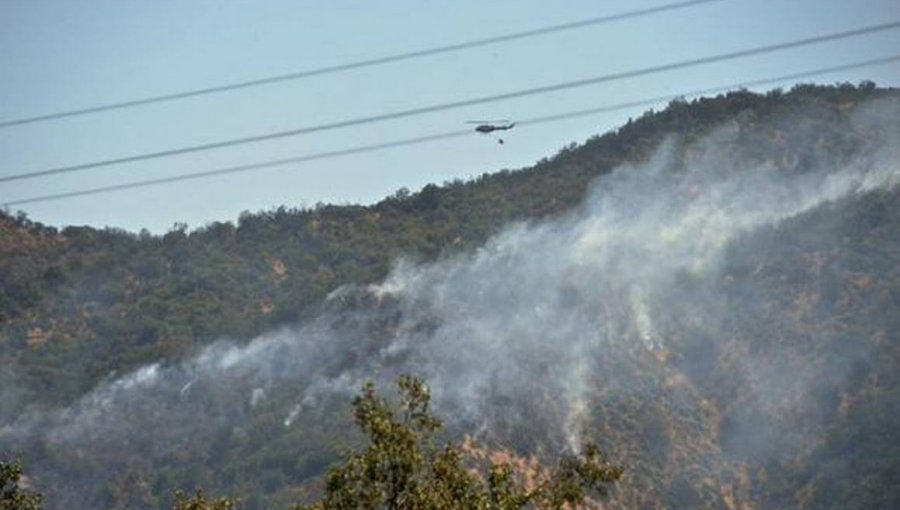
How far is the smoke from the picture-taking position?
429 feet

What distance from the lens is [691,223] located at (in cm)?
16112

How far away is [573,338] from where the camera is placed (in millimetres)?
142125

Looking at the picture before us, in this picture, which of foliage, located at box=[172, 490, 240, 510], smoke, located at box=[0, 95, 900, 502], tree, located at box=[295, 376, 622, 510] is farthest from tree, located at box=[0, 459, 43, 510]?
smoke, located at box=[0, 95, 900, 502]

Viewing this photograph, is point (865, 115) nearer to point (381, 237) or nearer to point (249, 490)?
point (381, 237)

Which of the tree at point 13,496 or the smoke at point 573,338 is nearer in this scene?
the tree at point 13,496

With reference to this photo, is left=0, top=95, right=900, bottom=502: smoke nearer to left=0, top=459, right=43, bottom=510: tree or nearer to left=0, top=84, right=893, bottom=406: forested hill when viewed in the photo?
left=0, top=84, right=893, bottom=406: forested hill

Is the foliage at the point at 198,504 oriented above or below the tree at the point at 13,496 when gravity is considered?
below

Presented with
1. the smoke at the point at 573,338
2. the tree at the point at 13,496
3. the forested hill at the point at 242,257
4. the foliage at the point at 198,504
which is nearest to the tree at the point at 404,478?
the foliage at the point at 198,504

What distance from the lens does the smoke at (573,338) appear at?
13075 centimetres

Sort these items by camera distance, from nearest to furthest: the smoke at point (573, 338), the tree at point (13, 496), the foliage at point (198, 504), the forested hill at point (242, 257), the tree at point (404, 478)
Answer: the tree at point (404, 478), the foliage at point (198, 504), the tree at point (13, 496), the smoke at point (573, 338), the forested hill at point (242, 257)

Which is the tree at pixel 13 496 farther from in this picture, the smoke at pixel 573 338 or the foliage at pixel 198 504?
the smoke at pixel 573 338

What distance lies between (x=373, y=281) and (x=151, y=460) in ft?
143

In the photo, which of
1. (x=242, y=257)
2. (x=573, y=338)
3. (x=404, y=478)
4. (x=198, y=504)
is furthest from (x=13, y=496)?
(x=242, y=257)

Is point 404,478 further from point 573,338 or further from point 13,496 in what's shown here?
point 573,338
